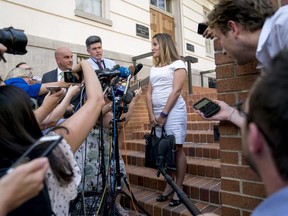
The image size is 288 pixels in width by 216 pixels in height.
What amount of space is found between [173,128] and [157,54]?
0.80 meters

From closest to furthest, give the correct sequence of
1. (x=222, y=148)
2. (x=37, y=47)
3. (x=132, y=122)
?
(x=222, y=148) → (x=37, y=47) → (x=132, y=122)

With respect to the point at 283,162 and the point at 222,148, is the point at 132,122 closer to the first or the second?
the point at 222,148

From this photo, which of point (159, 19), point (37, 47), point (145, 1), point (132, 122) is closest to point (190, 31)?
point (159, 19)

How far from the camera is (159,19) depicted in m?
8.53

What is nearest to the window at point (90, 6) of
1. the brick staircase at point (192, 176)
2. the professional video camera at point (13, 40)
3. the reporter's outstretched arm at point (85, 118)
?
the brick staircase at point (192, 176)

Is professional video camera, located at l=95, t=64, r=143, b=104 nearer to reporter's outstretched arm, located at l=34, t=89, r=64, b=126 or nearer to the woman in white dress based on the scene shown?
reporter's outstretched arm, located at l=34, t=89, r=64, b=126

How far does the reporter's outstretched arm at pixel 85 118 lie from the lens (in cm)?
134

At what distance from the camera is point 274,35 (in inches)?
51.1

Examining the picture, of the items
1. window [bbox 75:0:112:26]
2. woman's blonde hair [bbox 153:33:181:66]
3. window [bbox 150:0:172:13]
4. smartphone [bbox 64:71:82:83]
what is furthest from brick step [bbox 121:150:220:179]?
window [bbox 150:0:172:13]

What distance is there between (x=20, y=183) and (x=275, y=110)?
0.70m

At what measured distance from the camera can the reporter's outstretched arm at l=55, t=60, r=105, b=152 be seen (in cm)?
134

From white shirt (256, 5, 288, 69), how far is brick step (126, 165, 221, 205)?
1.76m

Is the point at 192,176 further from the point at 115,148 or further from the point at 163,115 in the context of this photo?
the point at 115,148

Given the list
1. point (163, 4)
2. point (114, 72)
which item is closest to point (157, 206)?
point (114, 72)
